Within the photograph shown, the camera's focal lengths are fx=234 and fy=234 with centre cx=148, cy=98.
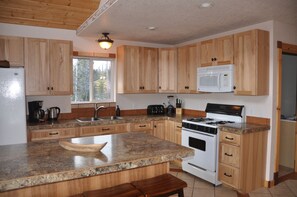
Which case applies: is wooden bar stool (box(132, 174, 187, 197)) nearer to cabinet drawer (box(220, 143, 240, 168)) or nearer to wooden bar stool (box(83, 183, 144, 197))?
wooden bar stool (box(83, 183, 144, 197))

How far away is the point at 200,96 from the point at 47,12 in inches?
120

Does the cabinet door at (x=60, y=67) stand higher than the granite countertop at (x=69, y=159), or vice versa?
the cabinet door at (x=60, y=67)

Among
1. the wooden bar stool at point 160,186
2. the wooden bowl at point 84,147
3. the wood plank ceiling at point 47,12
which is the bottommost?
the wooden bar stool at point 160,186

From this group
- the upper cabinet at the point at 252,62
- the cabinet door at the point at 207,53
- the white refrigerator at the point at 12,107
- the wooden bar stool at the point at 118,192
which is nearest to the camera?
the wooden bar stool at the point at 118,192

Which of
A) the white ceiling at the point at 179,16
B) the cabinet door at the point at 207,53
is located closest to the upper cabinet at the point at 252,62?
the white ceiling at the point at 179,16

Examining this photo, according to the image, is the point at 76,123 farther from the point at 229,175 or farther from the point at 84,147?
the point at 229,175

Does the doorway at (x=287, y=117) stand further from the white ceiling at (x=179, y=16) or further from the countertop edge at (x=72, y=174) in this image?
the countertop edge at (x=72, y=174)

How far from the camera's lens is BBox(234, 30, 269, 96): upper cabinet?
3275 millimetres

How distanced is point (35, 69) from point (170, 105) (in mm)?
2749

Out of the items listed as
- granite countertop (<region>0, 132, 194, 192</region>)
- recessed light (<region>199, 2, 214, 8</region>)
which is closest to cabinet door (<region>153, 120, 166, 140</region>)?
granite countertop (<region>0, 132, 194, 192</region>)

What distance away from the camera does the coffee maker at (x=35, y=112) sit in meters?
3.67

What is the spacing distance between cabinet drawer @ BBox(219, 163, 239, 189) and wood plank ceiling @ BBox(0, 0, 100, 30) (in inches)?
124

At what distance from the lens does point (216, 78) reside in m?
3.79

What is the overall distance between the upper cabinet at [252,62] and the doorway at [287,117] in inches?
11.8
